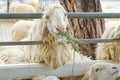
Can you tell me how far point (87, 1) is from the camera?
10.0ft

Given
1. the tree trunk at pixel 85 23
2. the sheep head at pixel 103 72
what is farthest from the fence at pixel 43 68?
the tree trunk at pixel 85 23

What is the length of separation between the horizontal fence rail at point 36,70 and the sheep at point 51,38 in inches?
1.5

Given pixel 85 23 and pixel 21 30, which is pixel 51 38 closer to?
pixel 85 23

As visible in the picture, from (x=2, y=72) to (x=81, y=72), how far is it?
53 cm

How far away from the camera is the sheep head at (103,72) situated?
1.84 meters

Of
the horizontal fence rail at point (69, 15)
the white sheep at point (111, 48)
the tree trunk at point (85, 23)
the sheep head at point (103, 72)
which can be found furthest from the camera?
the tree trunk at point (85, 23)

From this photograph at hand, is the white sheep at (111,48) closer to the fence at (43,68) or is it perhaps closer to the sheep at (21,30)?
the fence at (43,68)

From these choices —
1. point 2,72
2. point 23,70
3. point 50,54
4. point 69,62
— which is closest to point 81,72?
point 69,62

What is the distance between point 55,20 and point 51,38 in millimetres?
138

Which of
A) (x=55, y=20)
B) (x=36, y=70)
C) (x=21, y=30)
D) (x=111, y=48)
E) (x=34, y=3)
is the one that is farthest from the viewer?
(x=34, y=3)

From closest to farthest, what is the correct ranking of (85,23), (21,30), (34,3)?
A: (85,23)
(21,30)
(34,3)

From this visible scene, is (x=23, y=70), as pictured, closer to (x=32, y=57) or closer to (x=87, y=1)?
(x=32, y=57)

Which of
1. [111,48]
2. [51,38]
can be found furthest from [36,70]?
[111,48]

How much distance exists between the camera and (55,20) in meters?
1.85
